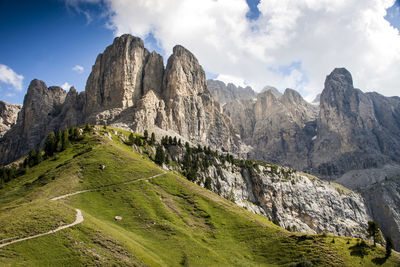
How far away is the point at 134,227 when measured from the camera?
6444 centimetres

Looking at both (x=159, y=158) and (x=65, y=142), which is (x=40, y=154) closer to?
(x=65, y=142)

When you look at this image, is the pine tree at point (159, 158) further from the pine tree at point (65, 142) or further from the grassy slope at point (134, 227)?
the pine tree at point (65, 142)

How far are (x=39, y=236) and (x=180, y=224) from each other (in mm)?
32981

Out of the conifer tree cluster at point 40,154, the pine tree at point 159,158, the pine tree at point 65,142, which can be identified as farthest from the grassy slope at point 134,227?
the pine tree at point 159,158

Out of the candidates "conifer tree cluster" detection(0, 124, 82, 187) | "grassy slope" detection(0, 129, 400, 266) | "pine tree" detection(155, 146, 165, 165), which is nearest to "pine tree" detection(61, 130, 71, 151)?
"conifer tree cluster" detection(0, 124, 82, 187)

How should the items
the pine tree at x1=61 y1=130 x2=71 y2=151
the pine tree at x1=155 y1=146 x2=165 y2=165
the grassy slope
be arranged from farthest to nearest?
the pine tree at x1=155 y1=146 x2=165 y2=165 < the pine tree at x1=61 y1=130 x2=71 y2=151 < the grassy slope

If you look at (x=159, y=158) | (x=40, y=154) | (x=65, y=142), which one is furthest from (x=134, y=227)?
(x=159, y=158)

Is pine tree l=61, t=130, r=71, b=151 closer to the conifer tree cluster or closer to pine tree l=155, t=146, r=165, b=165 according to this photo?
the conifer tree cluster

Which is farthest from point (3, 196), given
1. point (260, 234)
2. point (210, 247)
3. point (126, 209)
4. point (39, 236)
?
point (260, 234)

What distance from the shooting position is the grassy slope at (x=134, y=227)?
46094mm

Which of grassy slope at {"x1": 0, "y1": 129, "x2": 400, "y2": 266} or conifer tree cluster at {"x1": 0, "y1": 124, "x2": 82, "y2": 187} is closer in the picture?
grassy slope at {"x1": 0, "y1": 129, "x2": 400, "y2": 266}

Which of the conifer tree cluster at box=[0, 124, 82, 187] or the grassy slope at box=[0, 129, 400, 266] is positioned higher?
the conifer tree cluster at box=[0, 124, 82, 187]

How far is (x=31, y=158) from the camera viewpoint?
107062 mm

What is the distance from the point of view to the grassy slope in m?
46.1
